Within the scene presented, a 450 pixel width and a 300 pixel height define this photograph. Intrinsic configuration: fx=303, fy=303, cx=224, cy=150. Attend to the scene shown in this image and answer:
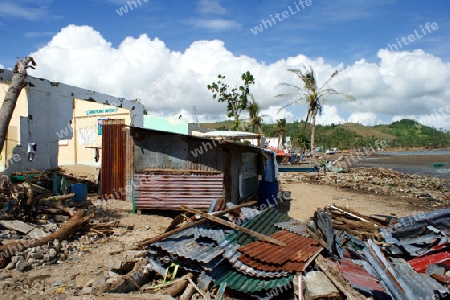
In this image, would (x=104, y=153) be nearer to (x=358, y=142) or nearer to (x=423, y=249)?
(x=423, y=249)

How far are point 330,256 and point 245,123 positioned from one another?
2634 cm

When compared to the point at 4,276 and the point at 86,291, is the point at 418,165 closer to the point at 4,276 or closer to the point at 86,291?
the point at 86,291

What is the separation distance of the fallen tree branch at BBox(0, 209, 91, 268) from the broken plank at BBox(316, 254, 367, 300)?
5146 millimetres

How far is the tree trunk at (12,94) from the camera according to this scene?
312 inches

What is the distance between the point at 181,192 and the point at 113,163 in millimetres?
3224

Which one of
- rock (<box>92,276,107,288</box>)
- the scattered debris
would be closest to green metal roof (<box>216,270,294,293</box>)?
rock (<box>92,276,107,288</box>)

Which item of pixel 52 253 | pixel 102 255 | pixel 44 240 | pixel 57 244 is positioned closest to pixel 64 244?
pixel 57 244

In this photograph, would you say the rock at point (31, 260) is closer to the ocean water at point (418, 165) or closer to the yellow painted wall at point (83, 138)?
the yellow painted wall at point (83, 138)

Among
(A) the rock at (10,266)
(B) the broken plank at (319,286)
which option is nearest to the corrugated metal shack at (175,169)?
(A) the rock at (10,266)

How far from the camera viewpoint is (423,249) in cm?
613

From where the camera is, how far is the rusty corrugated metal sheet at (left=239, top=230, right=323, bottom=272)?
497 centimetres

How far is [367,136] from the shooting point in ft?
413

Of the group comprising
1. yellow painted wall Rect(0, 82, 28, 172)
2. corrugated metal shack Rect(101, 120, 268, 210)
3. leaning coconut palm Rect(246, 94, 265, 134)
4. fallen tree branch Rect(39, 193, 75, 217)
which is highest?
leaning coconut palm Rect(246, 94, 265, 134)

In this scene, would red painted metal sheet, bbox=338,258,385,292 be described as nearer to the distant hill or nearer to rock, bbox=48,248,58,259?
rock, bbox=48,248,58,259
